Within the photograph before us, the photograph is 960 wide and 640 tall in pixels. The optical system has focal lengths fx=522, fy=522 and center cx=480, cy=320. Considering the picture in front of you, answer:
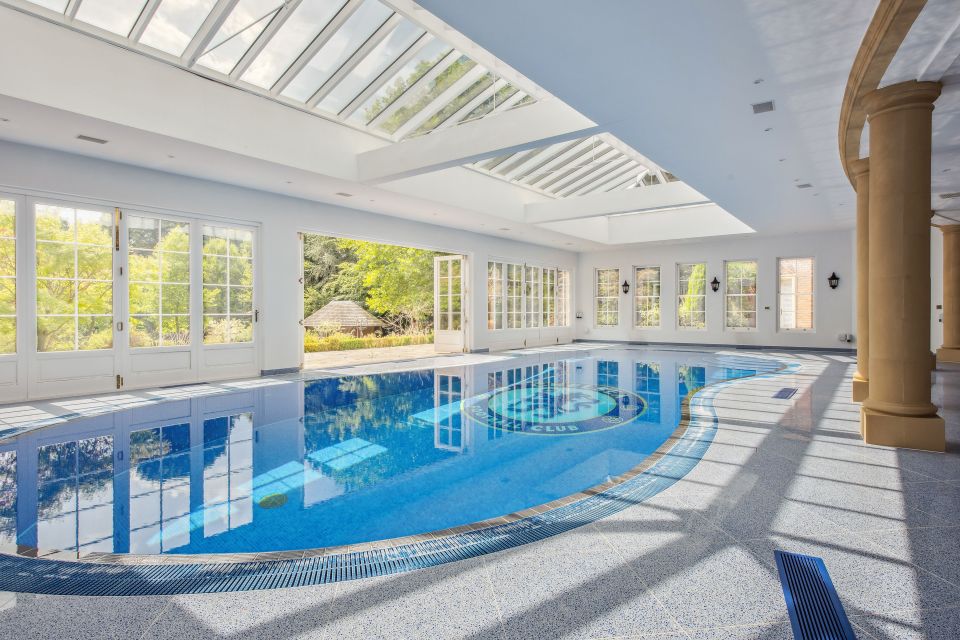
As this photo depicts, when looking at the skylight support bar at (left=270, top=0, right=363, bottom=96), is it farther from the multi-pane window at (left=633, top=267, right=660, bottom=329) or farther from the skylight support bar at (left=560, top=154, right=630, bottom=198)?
the multi-pane window at (left=633, top=267, right=660, bottom=329)

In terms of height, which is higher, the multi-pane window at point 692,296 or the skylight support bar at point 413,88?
the skylight support bar at point 413,88

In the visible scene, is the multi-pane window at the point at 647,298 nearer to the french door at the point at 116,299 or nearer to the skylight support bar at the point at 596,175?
the skylight support bar at the point at 596,175

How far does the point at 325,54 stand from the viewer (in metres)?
6.48

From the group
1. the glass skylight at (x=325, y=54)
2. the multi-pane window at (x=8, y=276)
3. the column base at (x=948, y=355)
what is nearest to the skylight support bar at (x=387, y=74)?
the glass skylight at (x=325, y=54)

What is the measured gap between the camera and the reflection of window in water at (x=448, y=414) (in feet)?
16.4

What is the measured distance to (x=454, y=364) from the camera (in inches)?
435

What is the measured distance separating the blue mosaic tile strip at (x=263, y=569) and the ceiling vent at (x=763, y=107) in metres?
4.28

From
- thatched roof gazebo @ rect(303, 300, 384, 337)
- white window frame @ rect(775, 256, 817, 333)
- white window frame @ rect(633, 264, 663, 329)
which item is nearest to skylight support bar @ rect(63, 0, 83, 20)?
thatched roof gazebo @ rect(303, 300, 384, 337)

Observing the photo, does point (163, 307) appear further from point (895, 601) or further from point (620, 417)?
point (895, 601)

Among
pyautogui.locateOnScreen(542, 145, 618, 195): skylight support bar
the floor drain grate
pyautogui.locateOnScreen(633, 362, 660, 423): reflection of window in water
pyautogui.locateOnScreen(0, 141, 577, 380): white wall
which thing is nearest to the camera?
pyautogui.locateOnScreen(633, 362, 660, 423): reflection of window in water

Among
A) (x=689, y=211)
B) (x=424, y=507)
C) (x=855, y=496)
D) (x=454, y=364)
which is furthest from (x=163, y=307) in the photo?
(x=689, y=211)

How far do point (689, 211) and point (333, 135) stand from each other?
10083 mm

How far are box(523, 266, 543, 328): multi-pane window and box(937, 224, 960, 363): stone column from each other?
9.41 m

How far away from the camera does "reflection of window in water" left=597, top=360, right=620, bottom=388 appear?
843 cm
